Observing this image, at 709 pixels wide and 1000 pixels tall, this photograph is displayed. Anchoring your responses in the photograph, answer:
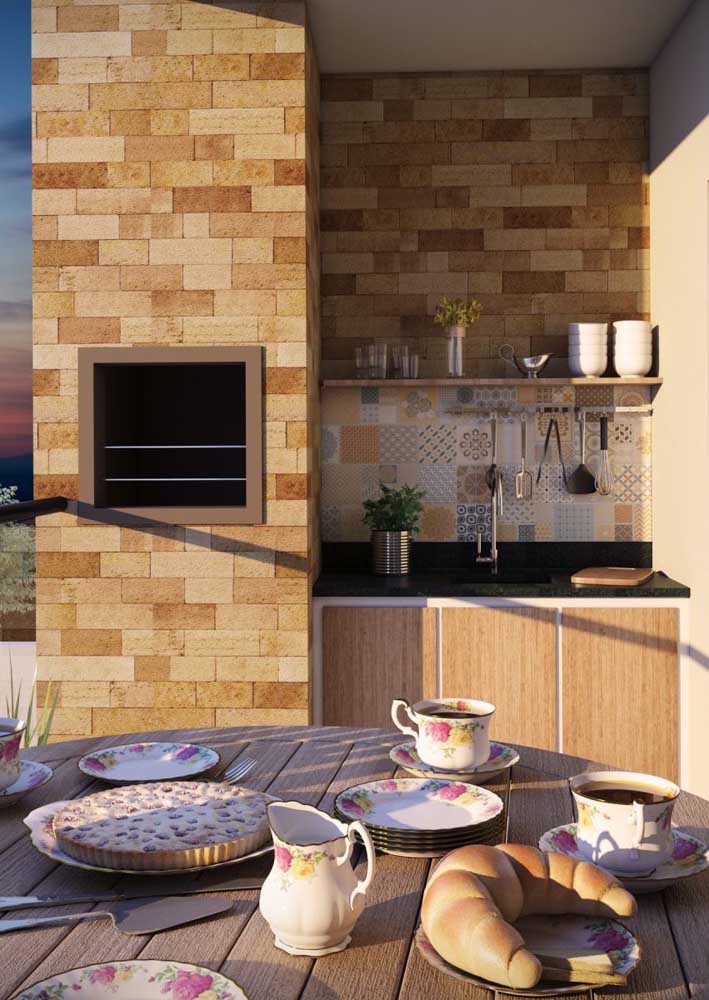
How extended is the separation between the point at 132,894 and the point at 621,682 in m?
2.82

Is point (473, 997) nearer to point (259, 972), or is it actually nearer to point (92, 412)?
point (259, 972)

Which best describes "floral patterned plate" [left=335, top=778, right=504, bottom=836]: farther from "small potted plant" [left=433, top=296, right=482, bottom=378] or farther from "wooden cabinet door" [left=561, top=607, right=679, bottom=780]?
"small potted plant" [left=433, top=296, right=482, bottom=378]

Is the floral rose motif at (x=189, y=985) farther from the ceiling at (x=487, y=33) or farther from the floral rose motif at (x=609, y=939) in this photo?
the ceiling at (x=487, y=33)

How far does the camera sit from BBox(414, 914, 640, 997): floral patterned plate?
0.96 m

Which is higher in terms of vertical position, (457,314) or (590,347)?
(457,314)

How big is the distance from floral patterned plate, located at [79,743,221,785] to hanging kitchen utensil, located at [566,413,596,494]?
2827mm

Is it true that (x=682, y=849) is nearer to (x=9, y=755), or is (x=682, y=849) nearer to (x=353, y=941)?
(x=353, y=941)

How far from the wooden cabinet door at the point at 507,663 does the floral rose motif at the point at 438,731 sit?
219 centimetres

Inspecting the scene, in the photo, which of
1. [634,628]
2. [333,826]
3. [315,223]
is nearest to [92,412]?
[315,223]

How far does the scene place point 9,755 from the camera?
1.47 metres

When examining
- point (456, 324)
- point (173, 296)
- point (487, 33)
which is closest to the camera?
point (173, 296)

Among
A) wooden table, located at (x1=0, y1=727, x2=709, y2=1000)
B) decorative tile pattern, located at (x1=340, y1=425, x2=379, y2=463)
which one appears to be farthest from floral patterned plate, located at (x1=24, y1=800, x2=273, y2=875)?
decorative tile pattern, located at (x1=340, y1=425, x2=379, y2=463)

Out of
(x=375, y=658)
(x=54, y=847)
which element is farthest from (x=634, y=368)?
(x=54, y=847)

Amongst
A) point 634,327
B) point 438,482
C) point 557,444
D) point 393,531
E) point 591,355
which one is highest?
point 634,327
